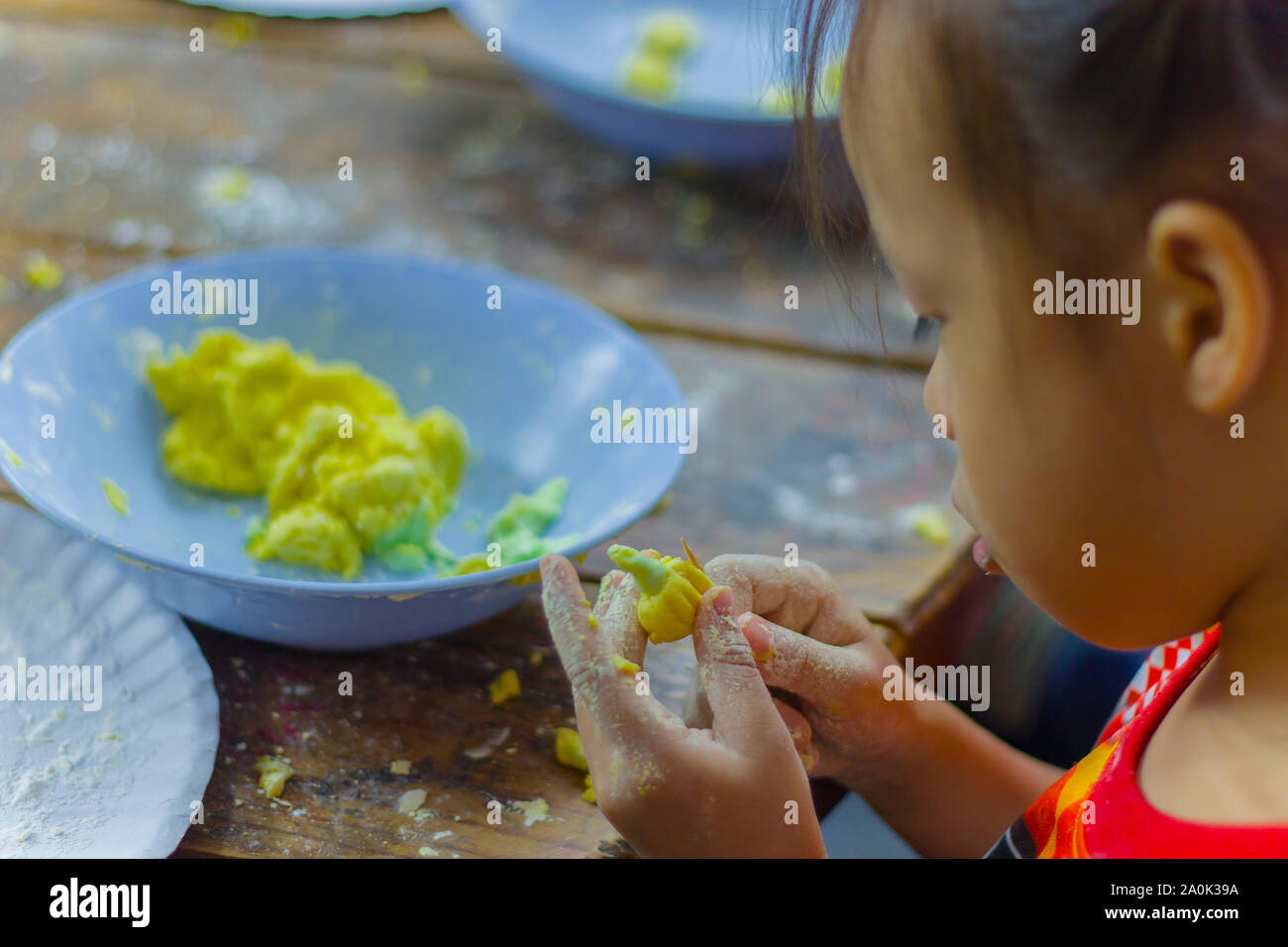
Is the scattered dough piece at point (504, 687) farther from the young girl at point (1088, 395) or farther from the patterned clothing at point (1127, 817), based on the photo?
the patterned clothing at point (1127, 817)

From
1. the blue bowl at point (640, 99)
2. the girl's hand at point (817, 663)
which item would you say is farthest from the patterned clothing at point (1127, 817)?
the blue bowl at point (640, 99)

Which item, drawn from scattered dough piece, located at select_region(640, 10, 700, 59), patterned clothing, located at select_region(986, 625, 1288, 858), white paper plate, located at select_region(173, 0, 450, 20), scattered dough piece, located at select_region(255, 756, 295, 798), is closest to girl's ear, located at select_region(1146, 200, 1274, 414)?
patterned clothing, located at select_region(986, 625, 1288, 858)

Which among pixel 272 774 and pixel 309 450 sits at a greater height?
pixel 309 450

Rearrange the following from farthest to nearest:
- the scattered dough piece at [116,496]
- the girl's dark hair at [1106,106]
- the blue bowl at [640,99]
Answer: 1. the blue bowl at [640,99]
2. the scattered dough piece at [116,496]
3. the girl's dark hair at [1106,106]

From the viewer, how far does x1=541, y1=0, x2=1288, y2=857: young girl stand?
46cm

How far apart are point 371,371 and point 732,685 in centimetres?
52

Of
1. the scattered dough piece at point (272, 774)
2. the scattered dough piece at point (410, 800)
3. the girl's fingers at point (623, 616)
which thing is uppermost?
the girl's fingers at point (623, 616)

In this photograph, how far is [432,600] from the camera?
71 centimetres

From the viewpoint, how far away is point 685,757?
594 millimetres

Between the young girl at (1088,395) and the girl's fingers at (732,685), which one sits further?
the girl's fingers at (732,685)

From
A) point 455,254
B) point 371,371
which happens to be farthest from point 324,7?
point 371,371

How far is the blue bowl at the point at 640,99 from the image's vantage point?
1.33m

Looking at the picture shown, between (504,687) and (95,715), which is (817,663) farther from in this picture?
(95,715)

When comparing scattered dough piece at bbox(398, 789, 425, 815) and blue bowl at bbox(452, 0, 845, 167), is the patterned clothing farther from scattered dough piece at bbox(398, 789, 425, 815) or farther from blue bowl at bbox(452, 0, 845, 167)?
blue bowl at bbox(452, 0, 845, 167)
